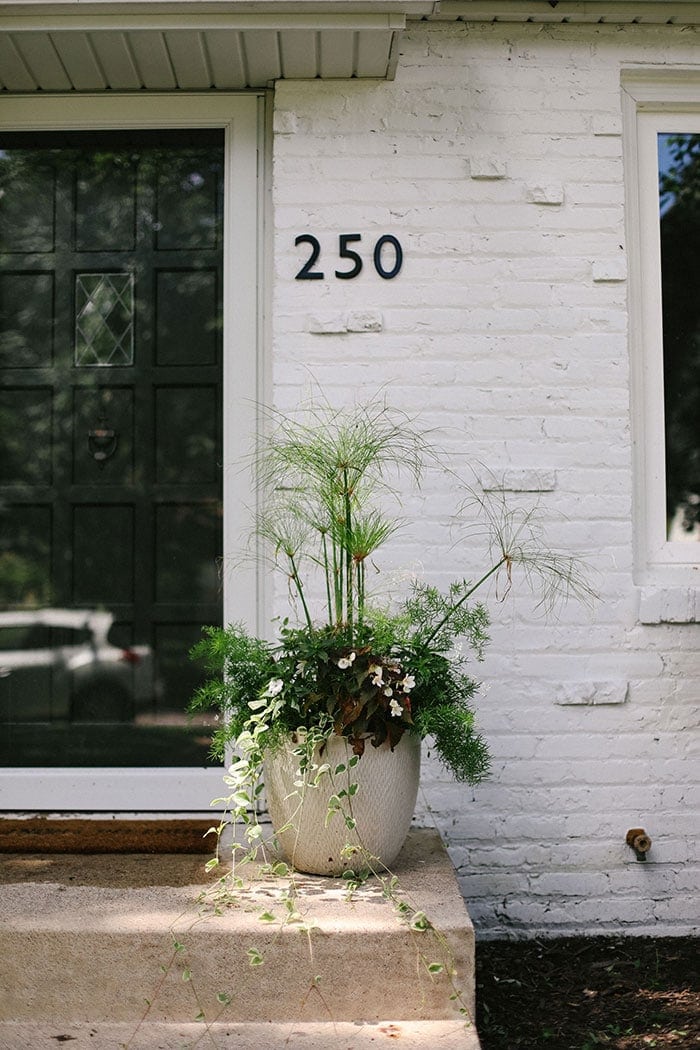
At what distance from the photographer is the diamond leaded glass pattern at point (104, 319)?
11.2ft

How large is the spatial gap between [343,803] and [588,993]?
0.92 metres

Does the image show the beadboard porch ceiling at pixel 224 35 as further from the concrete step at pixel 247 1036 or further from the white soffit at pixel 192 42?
the concrete step at pixel 247 1036

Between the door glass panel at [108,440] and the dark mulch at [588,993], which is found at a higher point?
the door glass panel at [108,440]

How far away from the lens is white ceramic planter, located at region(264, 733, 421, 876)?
247 centimetres

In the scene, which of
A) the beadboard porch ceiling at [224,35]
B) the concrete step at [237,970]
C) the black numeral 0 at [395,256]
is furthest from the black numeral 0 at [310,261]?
the concrete step at [237,970]

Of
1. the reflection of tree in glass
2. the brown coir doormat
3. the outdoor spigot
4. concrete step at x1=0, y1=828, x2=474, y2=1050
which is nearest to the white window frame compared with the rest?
the reflection of tree in glass

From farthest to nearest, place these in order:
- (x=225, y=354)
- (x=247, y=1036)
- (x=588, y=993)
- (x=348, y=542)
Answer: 1. (x=225, y=354)
2. (x=588, y=993)
3. (x=348, y=542)
4. (x=247, y=1036)

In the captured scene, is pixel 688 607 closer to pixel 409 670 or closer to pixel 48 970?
pixel 409 670

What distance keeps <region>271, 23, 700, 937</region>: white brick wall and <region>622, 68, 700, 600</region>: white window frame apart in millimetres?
116

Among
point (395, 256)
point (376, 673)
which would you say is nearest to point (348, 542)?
point (376, 673)

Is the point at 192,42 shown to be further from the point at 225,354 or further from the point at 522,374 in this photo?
the point at 522,374

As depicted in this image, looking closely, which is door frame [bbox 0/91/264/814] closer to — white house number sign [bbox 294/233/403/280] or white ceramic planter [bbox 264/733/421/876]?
white house number sign [bbox 294/233/403/280]

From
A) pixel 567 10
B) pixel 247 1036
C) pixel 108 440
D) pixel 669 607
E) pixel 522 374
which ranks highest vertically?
pixel 567 10

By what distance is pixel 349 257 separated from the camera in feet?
10.5
